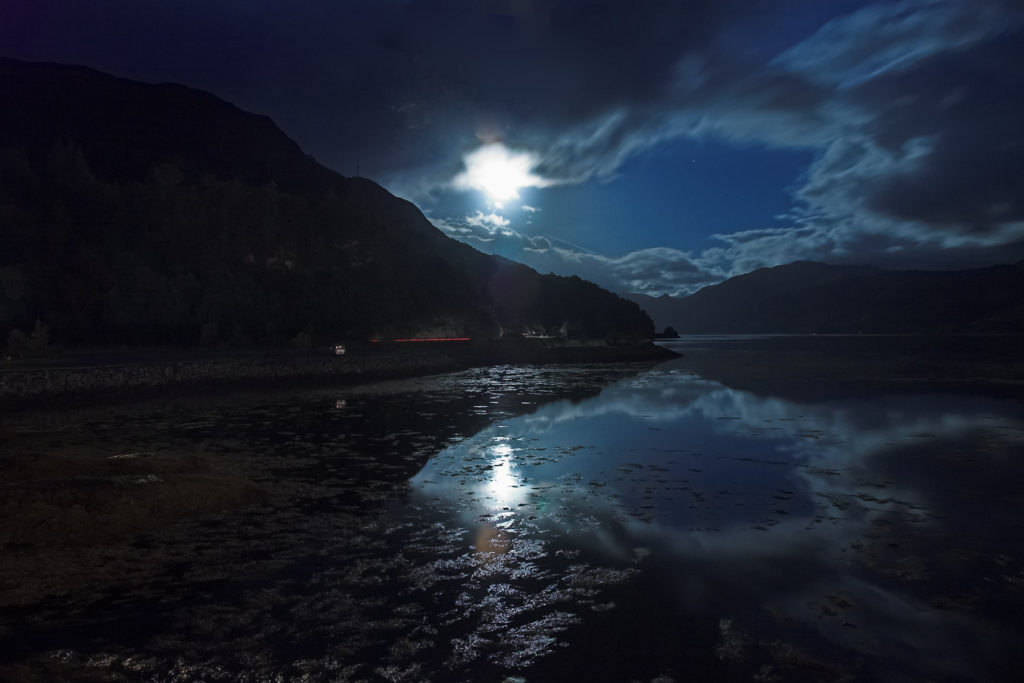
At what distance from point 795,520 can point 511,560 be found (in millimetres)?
6064

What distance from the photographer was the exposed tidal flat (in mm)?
A: 5941

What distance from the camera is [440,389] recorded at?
40250 mm

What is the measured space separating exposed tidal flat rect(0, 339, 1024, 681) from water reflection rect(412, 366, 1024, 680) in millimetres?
56

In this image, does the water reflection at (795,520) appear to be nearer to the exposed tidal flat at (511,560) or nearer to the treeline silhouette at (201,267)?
the exposed tidal flat at (511,560)

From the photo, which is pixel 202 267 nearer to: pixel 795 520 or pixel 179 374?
pixel 179 374

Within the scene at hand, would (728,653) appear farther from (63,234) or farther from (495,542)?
(63,234)

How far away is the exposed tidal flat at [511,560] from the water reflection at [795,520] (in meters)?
0.06

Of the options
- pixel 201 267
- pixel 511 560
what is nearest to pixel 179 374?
pixel 511 560

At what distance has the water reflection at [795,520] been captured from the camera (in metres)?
6.54

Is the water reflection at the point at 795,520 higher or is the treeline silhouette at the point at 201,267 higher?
the treeline silhouette at the point at 201,267

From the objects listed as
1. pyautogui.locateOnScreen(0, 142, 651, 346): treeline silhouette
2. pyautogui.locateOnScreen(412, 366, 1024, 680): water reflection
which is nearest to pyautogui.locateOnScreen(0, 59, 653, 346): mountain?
pyautogui.locateOnScreen(0, 142, 651, 346): treeline silhouette

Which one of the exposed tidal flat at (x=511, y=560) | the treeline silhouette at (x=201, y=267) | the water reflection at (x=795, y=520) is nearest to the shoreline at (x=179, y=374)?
the exposed tidal flat at (x=511, y=560)

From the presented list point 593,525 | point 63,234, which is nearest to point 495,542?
point 593,525

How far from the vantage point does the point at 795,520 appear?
10.9 metres
